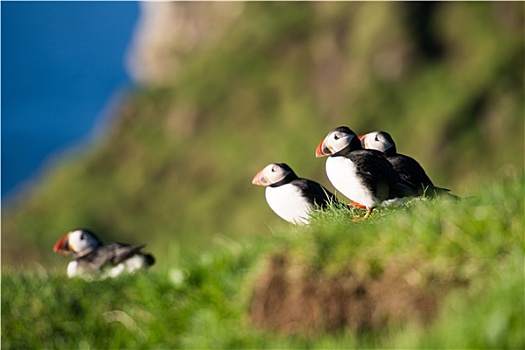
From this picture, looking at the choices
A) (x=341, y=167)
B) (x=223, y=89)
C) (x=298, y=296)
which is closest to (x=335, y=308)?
(x=298, y=296)

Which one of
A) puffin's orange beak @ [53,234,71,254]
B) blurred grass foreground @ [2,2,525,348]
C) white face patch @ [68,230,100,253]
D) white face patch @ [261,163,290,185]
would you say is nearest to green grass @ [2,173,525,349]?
blurred grass foreground @ [2,2,525,348]

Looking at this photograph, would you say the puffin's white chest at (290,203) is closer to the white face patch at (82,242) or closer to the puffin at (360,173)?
the puffin at (360,173)

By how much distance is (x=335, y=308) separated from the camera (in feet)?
26.8

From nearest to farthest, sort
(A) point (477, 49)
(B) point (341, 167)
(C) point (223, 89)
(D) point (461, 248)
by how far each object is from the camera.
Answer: (D) point (461, 248), (B) point (341, 167), (A) point (477, 49), (C) point (223, 89)

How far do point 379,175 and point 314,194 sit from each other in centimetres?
98

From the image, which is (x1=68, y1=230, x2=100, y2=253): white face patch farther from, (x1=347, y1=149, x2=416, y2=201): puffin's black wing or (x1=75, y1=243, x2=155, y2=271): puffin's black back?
(x1=347, y1=149, x2=416, y2=201): puffin's black wing

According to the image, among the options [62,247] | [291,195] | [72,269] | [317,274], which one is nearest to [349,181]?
[291,195]

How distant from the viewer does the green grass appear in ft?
24.1

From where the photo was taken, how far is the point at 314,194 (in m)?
11.9

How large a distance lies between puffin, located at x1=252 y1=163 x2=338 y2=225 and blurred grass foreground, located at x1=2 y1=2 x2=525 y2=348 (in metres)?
0.95

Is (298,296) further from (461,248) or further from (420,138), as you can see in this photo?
(420,138)

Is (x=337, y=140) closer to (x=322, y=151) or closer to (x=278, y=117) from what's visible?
(x=322, y=151)

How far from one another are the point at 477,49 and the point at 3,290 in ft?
403

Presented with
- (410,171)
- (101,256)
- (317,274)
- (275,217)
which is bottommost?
(317,274)
